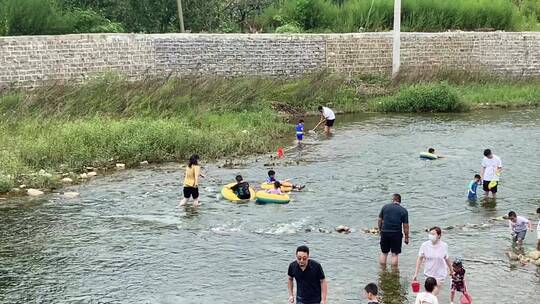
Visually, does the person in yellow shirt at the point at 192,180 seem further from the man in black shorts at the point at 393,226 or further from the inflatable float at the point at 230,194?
the man in black shorts at the point at 393,226

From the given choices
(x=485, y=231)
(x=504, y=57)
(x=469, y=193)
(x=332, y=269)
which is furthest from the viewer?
(x=504, y=57)

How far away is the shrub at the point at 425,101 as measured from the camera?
1293 inches

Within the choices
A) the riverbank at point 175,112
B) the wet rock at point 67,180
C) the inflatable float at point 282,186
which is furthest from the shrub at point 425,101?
the wet rock at point 67,180

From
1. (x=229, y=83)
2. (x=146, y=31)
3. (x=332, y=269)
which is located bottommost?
(x=332, y=269)

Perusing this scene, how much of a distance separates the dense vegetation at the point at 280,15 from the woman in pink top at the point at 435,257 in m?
25.8

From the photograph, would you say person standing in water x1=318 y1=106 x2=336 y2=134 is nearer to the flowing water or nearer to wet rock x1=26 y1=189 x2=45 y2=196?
the flowing water

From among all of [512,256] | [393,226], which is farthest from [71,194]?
[512,256]

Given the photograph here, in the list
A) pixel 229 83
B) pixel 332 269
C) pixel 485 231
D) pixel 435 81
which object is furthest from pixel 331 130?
pixel 332 269

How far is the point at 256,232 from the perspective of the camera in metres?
15.8

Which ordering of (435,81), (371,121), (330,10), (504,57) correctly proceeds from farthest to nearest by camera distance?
(330,10) < (504,57) < (435,81) < (371,121)

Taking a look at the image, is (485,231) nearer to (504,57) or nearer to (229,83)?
(229,83)

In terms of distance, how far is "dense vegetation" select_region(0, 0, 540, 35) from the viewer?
117 feet

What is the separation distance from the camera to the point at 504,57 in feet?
132

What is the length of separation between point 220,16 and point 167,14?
3.87 meters
